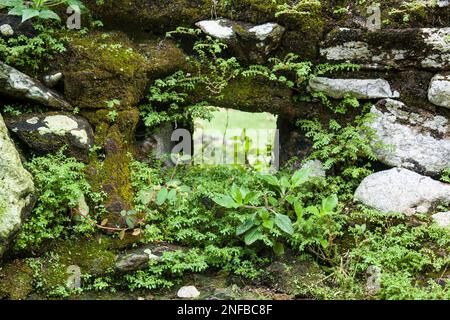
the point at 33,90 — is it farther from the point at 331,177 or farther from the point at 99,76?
the point at 331,177

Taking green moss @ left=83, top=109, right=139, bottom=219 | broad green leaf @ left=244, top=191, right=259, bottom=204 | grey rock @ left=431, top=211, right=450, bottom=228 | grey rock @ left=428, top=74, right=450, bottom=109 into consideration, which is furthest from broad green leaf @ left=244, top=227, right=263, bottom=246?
grey rock @ left=428, top=74, right=450, bottom=109

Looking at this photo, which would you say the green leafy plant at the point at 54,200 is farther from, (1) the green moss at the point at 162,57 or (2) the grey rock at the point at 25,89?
(1) the green moss at the point at 162,57

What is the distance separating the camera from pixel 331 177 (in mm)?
6012

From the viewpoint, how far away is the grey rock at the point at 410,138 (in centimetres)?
595

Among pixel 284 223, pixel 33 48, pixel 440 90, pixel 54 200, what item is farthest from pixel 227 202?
pixel 440 90

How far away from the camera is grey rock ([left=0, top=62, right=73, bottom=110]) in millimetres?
5355

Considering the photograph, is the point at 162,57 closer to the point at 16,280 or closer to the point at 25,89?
the point at 25,89

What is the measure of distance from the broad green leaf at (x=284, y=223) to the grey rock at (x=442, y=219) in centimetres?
166

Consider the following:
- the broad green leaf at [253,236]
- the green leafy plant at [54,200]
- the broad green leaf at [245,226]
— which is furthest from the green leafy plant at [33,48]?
the broad green leaf at [253,236]

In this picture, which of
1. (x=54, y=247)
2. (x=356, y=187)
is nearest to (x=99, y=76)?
(x=54, y=247)

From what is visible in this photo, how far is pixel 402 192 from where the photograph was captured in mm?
5617

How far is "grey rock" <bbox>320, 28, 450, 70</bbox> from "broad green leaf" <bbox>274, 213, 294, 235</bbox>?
92.7 inches

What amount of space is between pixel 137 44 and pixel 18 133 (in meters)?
1.86

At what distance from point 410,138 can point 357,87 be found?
899 mm
